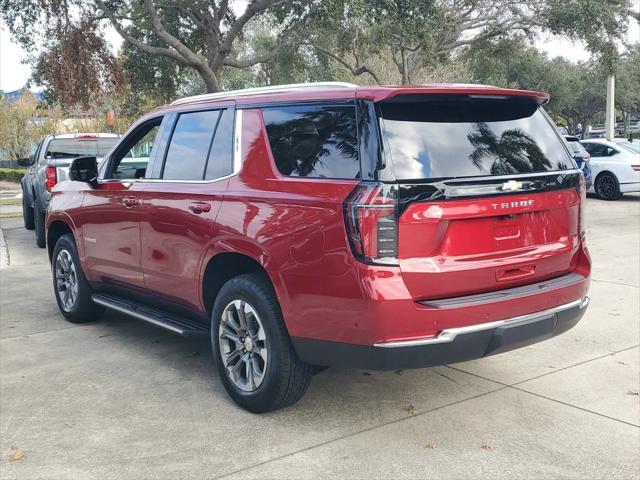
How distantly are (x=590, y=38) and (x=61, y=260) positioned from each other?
2179 centimetres

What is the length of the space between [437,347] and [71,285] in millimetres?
4093

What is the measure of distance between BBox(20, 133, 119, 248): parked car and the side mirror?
523 centimetres

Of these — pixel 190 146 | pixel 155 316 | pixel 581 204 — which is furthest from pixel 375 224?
pixel 155 316

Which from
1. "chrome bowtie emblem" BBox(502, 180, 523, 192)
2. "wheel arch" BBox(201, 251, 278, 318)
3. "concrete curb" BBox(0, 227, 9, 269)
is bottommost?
"concrete curb" BBox(0, 227, 9, 269)

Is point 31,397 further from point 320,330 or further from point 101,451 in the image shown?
point 320,330

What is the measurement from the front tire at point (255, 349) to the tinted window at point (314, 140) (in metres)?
0.72

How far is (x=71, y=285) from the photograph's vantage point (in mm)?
6469

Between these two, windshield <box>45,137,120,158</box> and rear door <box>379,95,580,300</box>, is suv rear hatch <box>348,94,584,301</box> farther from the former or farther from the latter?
windshield <box>45,137,120,158</box>

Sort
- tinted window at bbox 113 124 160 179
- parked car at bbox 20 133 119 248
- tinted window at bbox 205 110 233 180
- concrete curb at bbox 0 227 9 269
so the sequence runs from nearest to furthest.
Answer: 1. tinted window at bbox 205 110 233 180
2. tinted window at bbox 113 124 160 179
3. concrete curb at bbox 0 227 9 269
4. parked car at bbox 20 133 119 248

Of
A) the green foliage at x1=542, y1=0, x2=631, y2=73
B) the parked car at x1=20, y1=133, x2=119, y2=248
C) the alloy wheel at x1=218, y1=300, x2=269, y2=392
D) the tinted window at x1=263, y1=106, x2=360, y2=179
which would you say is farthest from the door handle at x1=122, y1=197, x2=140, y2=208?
the green foliage at x1=542, y1=0, x2=631, y2=73

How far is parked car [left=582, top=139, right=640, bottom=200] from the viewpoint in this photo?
17.5 m

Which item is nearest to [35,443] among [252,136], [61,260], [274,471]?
[274,471]

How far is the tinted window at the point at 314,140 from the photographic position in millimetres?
3721

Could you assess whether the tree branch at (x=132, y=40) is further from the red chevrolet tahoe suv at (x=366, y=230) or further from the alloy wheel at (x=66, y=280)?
the red chevrolet tahoe suv at (x=366, y=230)
